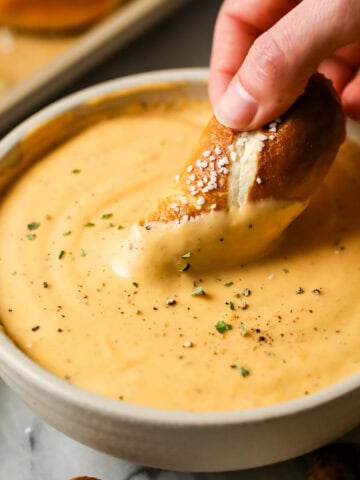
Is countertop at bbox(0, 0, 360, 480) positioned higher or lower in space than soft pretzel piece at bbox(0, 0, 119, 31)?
lower

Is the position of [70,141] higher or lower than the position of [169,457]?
higher

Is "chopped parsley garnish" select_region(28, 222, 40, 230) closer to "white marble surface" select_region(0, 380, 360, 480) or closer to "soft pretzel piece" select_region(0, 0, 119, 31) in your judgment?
"white marble surface" select_region(0, 380, 360, 480)

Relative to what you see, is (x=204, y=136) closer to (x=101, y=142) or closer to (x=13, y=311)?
(x=101, y=142)

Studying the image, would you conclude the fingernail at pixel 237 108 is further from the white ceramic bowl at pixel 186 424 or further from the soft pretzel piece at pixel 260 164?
the white ceramic bowl at pixel 186 424

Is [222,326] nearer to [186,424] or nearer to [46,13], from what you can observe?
[186,424]

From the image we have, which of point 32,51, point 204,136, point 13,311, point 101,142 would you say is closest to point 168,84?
point 101,142

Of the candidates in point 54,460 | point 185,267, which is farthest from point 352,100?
point 54,460

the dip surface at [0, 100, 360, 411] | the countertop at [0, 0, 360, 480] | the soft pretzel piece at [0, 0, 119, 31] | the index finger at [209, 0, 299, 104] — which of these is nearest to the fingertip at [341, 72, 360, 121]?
the dip surface at [0, 100, 360, 411]
